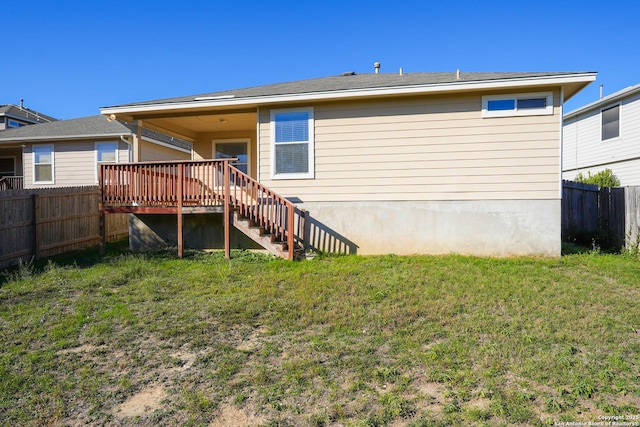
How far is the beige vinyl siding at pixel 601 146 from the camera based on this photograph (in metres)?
12.5

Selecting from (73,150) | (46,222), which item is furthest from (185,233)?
(73,150)

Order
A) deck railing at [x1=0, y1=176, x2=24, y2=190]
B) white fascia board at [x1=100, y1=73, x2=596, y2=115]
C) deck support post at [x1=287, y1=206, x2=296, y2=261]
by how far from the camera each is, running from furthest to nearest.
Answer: deck railing at [x1=0, y1=176, x2=24, y2=190] < deck support post at [x1=287, y1=206, x2=296, y2=261] < white fascia board at [x1=100, y1=73, x2=596, y2=115]

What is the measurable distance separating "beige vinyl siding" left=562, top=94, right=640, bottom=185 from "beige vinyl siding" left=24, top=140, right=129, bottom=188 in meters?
17.7

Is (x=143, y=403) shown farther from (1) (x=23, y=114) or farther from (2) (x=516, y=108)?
(1) (x=23, y=114)

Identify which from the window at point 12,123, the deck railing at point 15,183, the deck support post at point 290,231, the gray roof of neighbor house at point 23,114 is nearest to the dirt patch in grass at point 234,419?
the deck support post at point 290,231

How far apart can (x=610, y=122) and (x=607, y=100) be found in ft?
2.68

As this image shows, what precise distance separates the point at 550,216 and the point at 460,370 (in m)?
5.72

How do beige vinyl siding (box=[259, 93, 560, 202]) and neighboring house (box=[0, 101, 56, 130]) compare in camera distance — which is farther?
neighboring house (box=[0, 101, 56, 130])

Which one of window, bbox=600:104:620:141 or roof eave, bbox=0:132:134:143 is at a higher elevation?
window, bbox=600:104:620:141

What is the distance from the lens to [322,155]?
336 inches

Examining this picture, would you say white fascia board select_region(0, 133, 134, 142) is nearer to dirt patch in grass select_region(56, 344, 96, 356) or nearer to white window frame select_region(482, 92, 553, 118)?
dirt patch in grass select_region(56, 344, 96, 356)

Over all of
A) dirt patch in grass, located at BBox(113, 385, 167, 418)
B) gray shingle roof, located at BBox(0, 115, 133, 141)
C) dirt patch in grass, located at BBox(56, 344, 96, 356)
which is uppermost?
gray shingle roof, located at BBox(0, 115, 133, 141)

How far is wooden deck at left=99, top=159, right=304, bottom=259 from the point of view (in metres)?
7.94

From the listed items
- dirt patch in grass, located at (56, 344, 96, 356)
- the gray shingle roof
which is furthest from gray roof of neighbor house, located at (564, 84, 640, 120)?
the gray shingle roof
